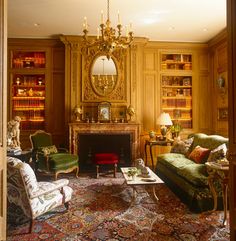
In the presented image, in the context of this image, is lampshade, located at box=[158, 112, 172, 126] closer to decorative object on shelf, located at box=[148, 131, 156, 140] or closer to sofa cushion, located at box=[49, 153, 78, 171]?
decorative object on shelf, located at box=[148, 131, 156, 140]

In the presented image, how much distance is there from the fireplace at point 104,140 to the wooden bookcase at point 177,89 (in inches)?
51.2

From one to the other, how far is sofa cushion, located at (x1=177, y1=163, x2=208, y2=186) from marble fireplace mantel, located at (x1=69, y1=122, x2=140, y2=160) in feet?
6.69

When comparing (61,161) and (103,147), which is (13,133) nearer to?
(61,161)

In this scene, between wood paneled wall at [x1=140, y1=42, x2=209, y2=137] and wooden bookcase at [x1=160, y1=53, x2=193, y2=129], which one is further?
wooden bookcase at [x1=160, y1=53, x2=193, y2=129]

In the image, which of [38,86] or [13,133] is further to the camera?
[38,86]

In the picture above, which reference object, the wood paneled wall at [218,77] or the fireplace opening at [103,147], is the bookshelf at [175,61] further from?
the fireplace opening at [103,147]

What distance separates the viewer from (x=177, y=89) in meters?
6.71

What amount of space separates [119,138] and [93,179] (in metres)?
1.42

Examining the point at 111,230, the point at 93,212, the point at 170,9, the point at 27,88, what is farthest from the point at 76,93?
the point at 111,230

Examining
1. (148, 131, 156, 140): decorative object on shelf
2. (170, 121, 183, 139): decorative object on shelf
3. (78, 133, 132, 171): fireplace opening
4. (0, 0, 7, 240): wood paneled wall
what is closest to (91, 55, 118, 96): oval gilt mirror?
(78, 133, 132, 171): fireplace opening

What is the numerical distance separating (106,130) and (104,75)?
1403 mm

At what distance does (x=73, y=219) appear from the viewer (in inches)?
121

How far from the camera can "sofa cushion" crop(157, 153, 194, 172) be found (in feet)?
13.9

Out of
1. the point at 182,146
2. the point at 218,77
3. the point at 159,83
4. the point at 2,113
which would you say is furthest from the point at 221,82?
the point at 2,113
